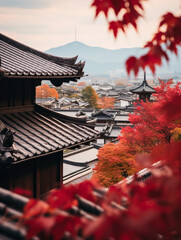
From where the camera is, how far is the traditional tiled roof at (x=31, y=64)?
639 centimetres

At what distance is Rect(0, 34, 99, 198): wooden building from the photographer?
6242mm

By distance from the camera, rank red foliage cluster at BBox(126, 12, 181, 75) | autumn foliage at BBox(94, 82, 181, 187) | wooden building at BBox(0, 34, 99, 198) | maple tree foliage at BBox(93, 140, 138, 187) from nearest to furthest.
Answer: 1. red foliage cluster at BBox(126, 12, 181, 75)
2. wooden building at BBox(0, 34, 99, 198)
3. maple tree foliage at BBox(93, 140, 138, 187)
4. autumn foliage at BBox(94, 82, 181, 187)

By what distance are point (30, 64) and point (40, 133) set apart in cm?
184

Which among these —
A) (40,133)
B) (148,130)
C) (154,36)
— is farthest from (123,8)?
(148,130)

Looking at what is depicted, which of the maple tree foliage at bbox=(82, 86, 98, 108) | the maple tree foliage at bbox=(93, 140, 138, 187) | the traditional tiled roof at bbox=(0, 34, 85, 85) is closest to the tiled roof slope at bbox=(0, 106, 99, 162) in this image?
the traditional tiled roof at bbox=(0, 34, 85, 85)

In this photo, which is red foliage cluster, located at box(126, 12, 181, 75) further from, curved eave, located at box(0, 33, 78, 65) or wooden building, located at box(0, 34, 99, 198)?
curved eave, located at box(0, 33, 78, 65)

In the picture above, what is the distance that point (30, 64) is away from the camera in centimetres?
727

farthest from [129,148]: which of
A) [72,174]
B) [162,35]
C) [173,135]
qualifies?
[162,35]

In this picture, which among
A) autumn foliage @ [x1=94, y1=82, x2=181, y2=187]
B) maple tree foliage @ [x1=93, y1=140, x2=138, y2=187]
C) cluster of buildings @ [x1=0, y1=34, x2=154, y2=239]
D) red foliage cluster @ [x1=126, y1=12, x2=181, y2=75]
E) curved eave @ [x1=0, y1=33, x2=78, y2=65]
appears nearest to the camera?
red foliage cluster @ [x1=126, y1=12, x2=181, y2=75]

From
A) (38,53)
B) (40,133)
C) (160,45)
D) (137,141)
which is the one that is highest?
(38,53)

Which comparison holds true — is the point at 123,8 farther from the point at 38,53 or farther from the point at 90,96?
the point at 90,96

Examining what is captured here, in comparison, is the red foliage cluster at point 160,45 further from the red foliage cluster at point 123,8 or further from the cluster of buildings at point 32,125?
the cluster of buildings at point 32,125

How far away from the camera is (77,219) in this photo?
1.78m

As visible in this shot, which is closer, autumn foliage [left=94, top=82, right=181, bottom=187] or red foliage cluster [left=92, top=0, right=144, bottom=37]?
red foliage cluster [left=92, top=0, right=144, bottom=37]
